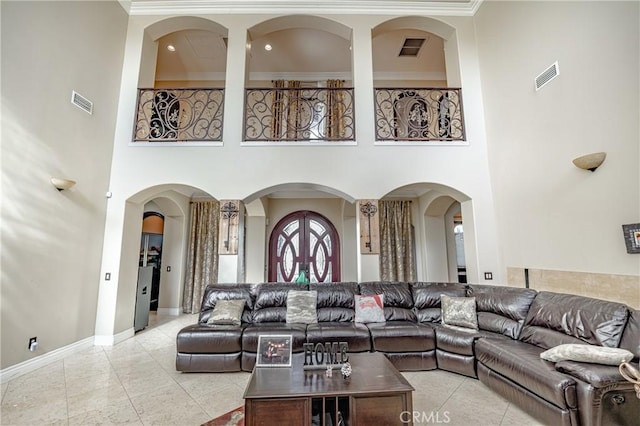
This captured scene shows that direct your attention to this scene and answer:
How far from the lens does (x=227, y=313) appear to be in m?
3.78

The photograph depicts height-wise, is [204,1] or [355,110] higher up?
[204,1]

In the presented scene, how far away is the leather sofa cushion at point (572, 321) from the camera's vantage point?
244 centimetres

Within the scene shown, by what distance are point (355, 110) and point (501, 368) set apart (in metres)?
3.95

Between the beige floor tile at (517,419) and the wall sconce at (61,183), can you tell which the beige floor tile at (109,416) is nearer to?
the wall sconce at (61,183)

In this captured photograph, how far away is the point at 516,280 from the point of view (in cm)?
421

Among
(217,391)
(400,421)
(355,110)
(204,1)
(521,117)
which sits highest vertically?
(204,1)

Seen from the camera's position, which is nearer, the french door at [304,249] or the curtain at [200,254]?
the curtain at [200,254]

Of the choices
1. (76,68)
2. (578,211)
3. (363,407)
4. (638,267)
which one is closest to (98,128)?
(76,68)

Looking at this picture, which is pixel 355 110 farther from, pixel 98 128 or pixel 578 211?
pixel 98 128

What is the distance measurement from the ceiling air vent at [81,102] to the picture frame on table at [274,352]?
13.6 feet

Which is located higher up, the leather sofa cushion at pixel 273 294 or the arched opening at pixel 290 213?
the arched opening at pixel 290 213

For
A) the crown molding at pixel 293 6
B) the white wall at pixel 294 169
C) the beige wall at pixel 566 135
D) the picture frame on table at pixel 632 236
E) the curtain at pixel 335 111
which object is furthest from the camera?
the curtain at pixel 335 111

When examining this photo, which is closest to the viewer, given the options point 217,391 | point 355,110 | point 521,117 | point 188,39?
point 217,391

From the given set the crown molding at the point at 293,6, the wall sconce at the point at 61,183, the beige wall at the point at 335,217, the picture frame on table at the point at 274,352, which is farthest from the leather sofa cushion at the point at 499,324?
the wall sconce at the point at 61,183
